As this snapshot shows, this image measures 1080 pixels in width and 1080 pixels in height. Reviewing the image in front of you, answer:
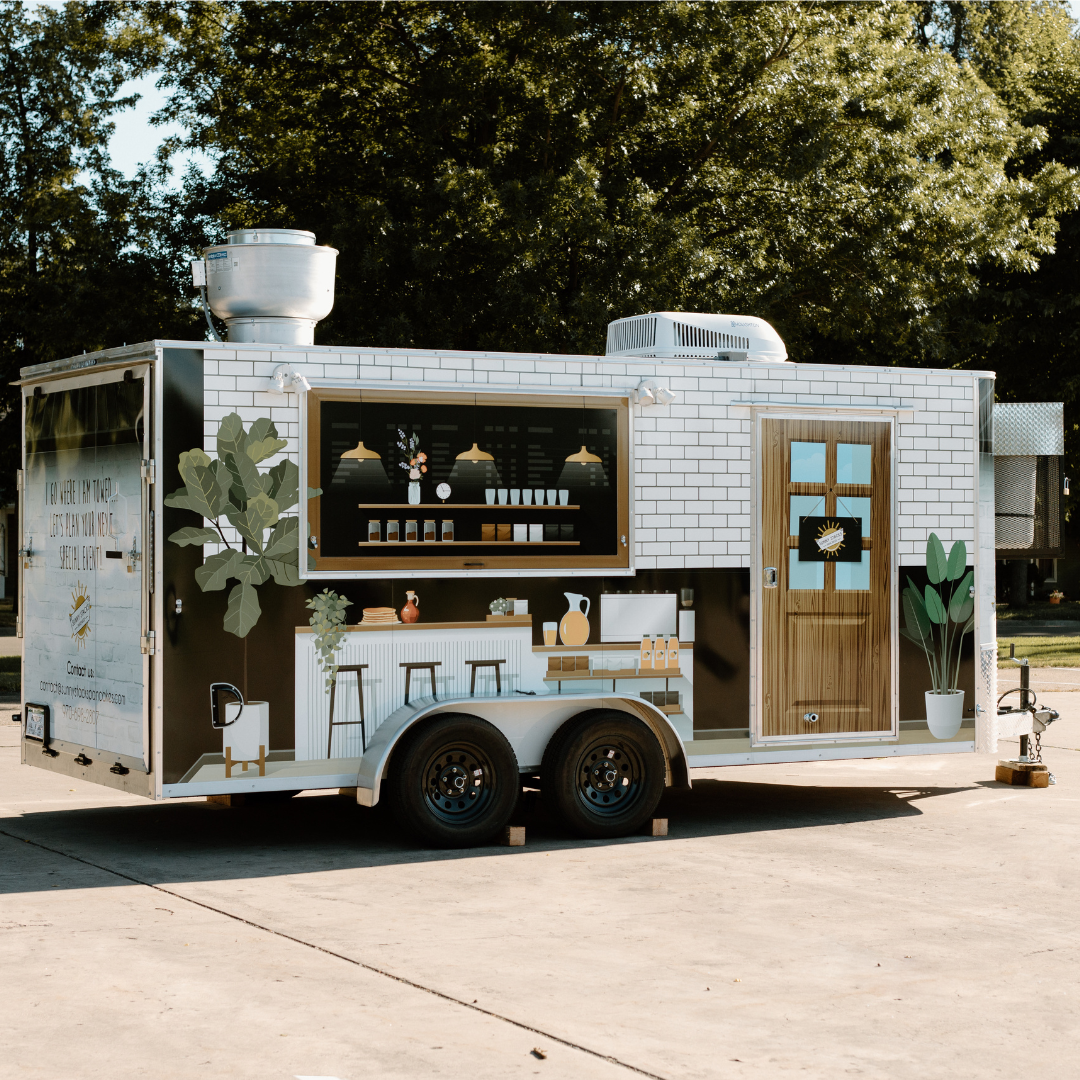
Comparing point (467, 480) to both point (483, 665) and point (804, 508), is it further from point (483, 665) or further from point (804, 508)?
point (804, 508)

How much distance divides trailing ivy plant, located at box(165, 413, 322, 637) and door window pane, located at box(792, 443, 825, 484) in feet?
10.4

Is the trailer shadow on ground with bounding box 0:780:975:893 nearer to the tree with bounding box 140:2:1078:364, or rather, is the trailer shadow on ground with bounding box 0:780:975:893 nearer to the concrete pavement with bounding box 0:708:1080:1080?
the concrete pavement with bounding box 0:708:1080:1080

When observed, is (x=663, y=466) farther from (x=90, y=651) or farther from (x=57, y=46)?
(x=57, y=46)

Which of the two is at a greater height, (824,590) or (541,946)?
(824,590)

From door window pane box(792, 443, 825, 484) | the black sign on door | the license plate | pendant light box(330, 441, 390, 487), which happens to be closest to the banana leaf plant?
the black sign on door

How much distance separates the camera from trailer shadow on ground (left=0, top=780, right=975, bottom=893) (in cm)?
838

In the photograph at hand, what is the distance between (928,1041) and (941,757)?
8188 mm

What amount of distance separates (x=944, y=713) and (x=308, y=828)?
4.30m

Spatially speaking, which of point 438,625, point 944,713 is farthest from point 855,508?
point 438,625

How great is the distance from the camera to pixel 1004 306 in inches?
1248

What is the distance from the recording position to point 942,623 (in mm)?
10219

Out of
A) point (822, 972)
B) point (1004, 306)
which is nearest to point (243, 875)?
point (822, 972)

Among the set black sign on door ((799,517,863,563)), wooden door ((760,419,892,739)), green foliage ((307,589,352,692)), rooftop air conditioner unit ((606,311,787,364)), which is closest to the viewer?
green foliage ((307,589,352,692))

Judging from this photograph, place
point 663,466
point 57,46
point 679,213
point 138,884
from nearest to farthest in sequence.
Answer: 1. point 138,884
2. point 663,466
3. point 679,213
4. point 57,46
